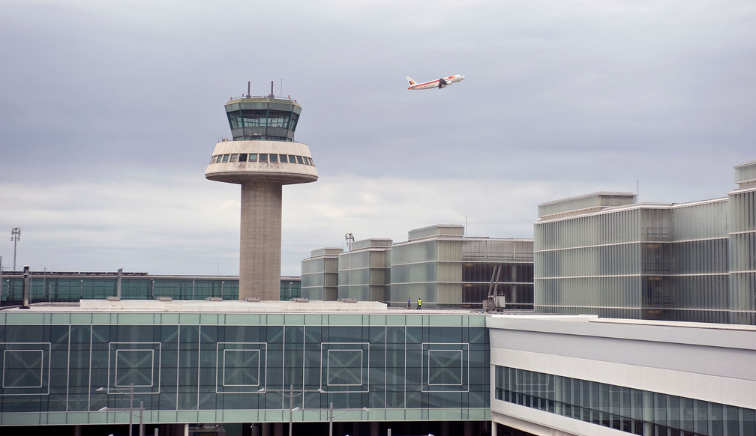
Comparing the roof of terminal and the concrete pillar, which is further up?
the concrete pillar

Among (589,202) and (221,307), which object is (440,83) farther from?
(221,307)

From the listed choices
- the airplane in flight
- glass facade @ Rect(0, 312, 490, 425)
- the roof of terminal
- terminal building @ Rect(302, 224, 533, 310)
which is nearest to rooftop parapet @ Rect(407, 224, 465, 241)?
terminal building @ Rect(302, 224, 533, 310)

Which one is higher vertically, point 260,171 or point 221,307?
point 260,171

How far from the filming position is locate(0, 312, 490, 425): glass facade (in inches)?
2940

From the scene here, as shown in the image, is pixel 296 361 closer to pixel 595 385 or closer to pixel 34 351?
pixel 34 351

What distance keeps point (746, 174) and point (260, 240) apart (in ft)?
212

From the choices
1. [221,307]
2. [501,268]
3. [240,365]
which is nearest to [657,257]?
[240,365]

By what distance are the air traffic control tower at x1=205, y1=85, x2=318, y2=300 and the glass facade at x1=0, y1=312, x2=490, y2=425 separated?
43.6 m

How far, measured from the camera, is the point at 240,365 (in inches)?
3027

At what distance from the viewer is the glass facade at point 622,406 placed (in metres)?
50.8

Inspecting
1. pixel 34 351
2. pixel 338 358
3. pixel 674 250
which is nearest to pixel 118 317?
pixel 34 351

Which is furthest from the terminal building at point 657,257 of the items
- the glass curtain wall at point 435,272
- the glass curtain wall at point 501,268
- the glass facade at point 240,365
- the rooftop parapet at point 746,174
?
the glass curtain wall at point 435,272

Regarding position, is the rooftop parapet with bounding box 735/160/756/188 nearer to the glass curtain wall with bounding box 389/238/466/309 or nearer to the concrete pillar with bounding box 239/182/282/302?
the glass curtain wall with bounding box 389/238/466/309

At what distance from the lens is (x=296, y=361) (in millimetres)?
77688
